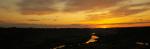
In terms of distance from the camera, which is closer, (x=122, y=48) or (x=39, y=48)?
(x=122, y=48)

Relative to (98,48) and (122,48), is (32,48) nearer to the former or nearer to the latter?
(98,48)

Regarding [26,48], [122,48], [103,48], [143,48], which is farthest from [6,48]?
[143,48]

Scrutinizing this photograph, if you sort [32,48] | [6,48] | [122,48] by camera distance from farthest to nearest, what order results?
[32,48]
[6,48]
[122,48]

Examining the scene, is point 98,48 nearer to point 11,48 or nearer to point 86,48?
point 86,48

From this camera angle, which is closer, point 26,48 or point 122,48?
point 122,48

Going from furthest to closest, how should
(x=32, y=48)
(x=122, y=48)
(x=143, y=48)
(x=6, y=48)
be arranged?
(x=32, y=48) < (x=6, y=48) < (x=122, y=48) < (x=143, y=48)

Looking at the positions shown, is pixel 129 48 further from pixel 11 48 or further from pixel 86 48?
pixel 11 48

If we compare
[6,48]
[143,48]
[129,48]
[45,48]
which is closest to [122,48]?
[129,48]

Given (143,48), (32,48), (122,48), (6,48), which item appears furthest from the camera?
(32,48)

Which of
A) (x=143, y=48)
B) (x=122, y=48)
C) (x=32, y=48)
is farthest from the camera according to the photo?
(x=32, y=48)
